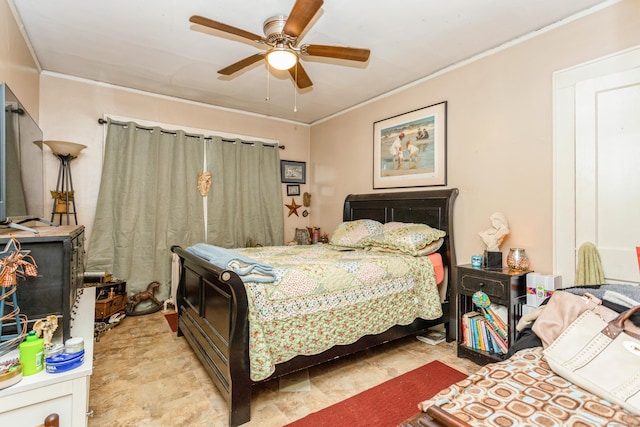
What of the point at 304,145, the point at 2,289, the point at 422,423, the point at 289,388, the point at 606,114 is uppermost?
the point at 304,145

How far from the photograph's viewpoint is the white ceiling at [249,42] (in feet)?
7.20

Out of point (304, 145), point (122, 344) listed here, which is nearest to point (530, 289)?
point (122, 344)

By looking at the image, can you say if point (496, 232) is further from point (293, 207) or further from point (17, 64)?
point (17, 64)

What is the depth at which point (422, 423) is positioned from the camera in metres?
1.03

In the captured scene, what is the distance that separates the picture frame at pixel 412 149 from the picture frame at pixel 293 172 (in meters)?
1.42

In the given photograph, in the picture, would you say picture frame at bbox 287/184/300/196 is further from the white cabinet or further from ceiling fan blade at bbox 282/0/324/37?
the white cabinet

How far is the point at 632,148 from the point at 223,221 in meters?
3.87

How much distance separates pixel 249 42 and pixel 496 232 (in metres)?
2.45

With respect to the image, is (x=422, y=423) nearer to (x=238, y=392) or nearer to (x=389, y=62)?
(x=238, y=392)

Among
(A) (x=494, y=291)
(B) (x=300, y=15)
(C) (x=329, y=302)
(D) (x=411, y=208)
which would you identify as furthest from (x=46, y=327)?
(D) (x=411, y=208)

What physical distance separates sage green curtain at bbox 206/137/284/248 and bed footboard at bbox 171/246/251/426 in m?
1.63

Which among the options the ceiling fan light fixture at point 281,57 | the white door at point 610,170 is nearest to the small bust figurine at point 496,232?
the white door at point 610,170

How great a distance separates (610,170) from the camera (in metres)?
2.10

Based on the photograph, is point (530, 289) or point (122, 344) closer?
point (530, 289)
